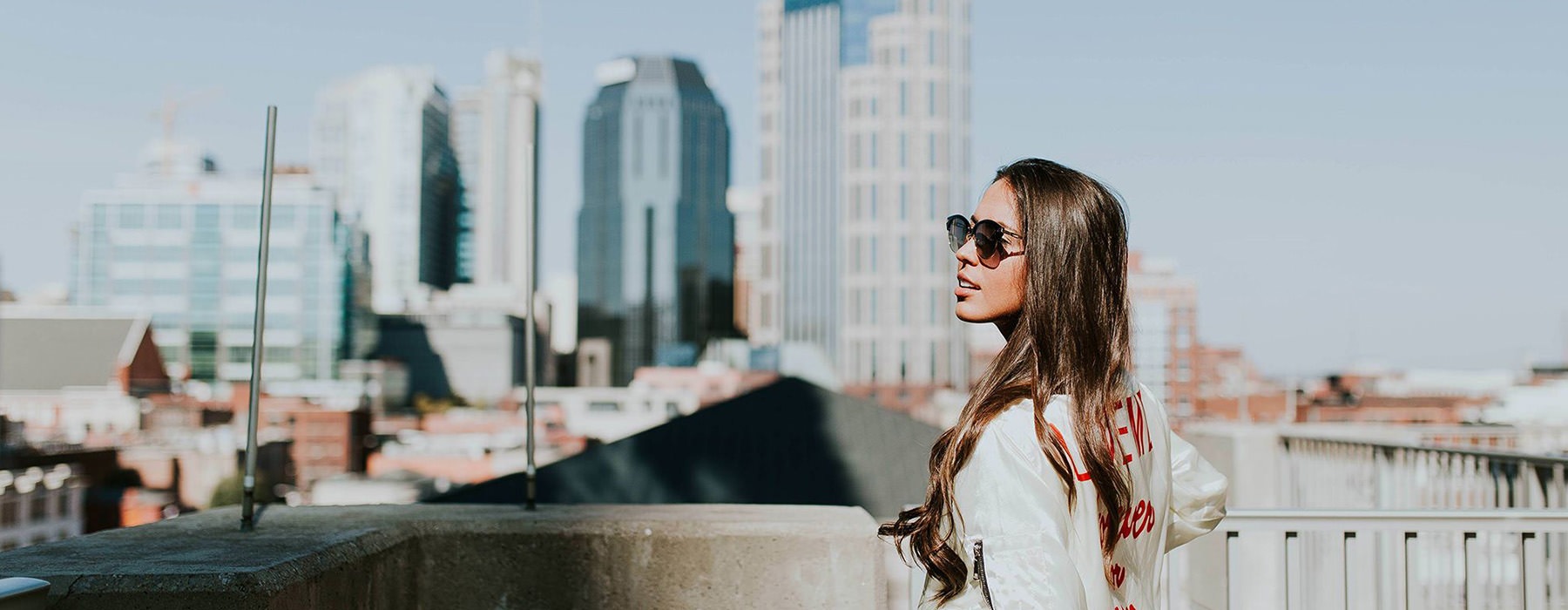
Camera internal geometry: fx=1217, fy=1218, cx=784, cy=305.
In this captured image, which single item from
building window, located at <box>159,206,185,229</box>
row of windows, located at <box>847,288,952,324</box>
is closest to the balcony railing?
row of windows, located at <box>847,288,952,324</box>

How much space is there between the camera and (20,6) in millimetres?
157250

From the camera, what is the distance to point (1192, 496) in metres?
1.80

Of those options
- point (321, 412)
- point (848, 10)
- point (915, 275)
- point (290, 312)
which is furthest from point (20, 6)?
point (915, 275)

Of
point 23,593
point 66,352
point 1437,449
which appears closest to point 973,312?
point 23,593

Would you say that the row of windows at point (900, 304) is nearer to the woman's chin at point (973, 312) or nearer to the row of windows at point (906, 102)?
the row of windows at point (906, 102)

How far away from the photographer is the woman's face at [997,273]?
1.54 m

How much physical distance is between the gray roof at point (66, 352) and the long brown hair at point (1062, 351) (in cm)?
14100

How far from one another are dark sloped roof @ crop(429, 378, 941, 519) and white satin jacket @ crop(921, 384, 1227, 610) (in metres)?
6.25

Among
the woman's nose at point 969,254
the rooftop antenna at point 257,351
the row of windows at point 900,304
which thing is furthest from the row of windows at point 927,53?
the woman's nose at point 969,254

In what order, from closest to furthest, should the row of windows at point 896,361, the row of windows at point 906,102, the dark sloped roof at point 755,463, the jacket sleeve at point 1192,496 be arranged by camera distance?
the jacket sleeve at point 1192,496
the dark sloped roof at point 755,463
the row of windows at point 896,361
the row of windows at point 906,102

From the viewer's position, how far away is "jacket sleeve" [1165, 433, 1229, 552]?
1796 millimetres

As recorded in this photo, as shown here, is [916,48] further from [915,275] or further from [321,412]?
[321,412]

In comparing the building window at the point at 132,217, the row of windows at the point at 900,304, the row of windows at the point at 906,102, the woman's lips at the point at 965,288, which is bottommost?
the woman's lips at the point at 965,288

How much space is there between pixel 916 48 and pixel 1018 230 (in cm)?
12890
